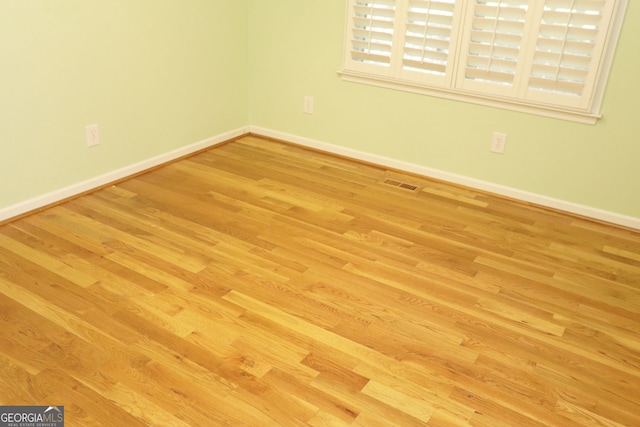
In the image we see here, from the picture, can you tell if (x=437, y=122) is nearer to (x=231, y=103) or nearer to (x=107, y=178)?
(x=231, y=103)

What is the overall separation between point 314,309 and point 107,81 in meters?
1.83

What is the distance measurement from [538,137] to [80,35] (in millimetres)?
2608

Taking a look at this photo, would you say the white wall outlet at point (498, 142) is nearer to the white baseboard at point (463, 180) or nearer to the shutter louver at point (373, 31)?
the white baseboard at point (463, 180)

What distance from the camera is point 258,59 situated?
4035mm

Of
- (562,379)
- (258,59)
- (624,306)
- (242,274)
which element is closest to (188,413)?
(242,274)

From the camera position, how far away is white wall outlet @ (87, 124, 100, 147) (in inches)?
121

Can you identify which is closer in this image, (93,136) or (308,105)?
(93,136)

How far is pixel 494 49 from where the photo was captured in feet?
10.3

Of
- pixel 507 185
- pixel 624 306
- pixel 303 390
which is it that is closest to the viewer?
pixel 303 390

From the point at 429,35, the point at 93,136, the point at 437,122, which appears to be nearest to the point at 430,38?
the point at 429,35

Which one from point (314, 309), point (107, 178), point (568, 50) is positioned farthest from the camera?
point (107, 178)

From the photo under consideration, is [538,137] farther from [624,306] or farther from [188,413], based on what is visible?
[188,413]

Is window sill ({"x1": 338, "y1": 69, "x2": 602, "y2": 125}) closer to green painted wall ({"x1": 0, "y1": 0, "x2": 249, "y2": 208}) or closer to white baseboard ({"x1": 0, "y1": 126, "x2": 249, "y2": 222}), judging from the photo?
green painted wall ({"x1": 0, "y1": 0, "x2": 249, "y2": 208})

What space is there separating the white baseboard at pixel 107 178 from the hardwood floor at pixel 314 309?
0.25 feet
